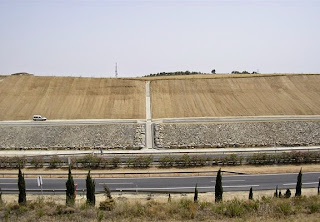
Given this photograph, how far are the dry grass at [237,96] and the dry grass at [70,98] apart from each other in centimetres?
444

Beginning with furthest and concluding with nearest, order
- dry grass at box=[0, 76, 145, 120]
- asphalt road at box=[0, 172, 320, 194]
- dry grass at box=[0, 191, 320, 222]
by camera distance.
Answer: dry grass at box=[0, 76, 145, 120], asphalt road at box=[0, 172, 320, 194], dry grass at box=[0, 191, 320, 222]

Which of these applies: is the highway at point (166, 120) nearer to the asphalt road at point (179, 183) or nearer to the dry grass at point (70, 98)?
the dry grass at point (70, 98)

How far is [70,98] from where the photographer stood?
63.5 metres

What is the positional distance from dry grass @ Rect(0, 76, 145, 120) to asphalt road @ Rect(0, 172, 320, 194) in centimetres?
2180

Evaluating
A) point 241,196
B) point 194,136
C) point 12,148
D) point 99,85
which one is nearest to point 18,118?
point 12,148

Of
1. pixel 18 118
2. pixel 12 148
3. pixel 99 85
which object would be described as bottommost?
pixel 12 148

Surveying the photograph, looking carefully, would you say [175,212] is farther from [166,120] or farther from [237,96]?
[237,96]

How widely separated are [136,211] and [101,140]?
2638 cm

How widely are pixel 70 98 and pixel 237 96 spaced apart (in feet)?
102

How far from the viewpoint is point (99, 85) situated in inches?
2712

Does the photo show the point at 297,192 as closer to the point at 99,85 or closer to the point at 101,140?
the point at 101,140

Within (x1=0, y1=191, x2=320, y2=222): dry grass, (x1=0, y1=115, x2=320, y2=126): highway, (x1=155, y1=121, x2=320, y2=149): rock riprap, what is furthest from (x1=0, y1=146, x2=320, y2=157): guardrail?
(x1=0, y1=191, x2=320, y2=222): dry grass

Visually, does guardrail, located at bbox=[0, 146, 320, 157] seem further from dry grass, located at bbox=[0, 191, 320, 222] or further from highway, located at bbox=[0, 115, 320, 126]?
dry grass, located at bbox=[0, 191, 320, 222]

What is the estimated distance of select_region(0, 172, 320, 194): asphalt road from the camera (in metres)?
33.8
